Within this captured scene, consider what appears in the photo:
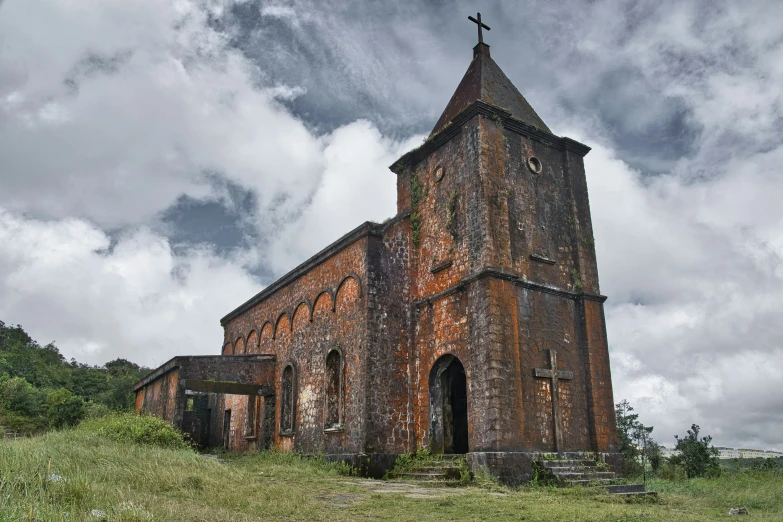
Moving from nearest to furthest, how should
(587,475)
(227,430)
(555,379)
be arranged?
Answer: (587,475), (555,379), (227,430)

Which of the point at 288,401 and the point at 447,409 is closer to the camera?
the point at 447,409

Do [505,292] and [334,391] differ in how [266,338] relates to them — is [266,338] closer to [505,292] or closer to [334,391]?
[334,391]

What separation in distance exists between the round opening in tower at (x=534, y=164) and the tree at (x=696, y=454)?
11.2 m

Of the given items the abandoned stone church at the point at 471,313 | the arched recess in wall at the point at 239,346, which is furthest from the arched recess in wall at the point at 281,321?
the arched recess in wall at the point at 239,346

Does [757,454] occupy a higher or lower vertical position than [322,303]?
lower

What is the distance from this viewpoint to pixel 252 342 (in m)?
24.4

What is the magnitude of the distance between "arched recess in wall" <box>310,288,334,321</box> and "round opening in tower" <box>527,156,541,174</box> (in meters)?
6.79

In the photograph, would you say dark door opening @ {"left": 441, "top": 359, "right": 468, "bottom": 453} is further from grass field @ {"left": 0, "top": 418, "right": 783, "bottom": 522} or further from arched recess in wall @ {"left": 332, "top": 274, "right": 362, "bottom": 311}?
arched recess in wall @ {"left": 332, "top": 274, "right": 362, "bottom": 311}

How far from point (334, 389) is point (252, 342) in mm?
8532

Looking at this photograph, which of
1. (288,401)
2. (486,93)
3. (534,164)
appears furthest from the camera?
(288,401)

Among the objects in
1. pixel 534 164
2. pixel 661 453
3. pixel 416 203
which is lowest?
pixel 661 453

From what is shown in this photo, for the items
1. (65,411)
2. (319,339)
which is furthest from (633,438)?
(65,411)

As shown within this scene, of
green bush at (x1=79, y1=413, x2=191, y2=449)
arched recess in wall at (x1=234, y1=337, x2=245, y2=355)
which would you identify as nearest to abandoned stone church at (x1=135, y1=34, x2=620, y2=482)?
green bush at (x1=79, y1=413, x2=191, y2=449)

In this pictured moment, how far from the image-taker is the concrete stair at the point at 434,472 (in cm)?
1235
